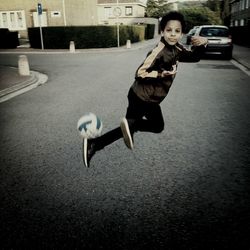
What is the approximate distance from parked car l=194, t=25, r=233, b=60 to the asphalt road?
35.7 ft

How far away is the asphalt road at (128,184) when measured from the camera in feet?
9.04

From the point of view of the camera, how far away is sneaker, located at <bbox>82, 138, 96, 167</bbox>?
3.93m

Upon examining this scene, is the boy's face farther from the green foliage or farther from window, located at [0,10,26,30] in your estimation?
the green foliage

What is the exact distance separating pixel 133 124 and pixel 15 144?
7.26 ft

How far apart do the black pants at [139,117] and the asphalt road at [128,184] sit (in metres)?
0.38

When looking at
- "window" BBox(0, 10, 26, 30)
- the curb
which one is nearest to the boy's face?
the curb

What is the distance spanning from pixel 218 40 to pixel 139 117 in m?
14.9

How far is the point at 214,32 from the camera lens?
18.1 metres

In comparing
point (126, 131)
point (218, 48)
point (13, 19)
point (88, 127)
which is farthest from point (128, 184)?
point (13, 19)

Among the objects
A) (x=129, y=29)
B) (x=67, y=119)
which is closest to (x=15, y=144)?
(x=67, y=119)

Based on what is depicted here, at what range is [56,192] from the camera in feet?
11.5

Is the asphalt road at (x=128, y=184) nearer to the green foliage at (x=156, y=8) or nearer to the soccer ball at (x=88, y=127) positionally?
the soccer ball at (x=88, y=127)

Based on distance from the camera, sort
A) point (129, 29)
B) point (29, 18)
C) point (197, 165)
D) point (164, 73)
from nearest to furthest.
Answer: point (164, 73) < point (197, 165) < point (129, 29) < point (29, 18)

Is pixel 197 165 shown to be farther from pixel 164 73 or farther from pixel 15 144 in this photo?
pixel 15 144
